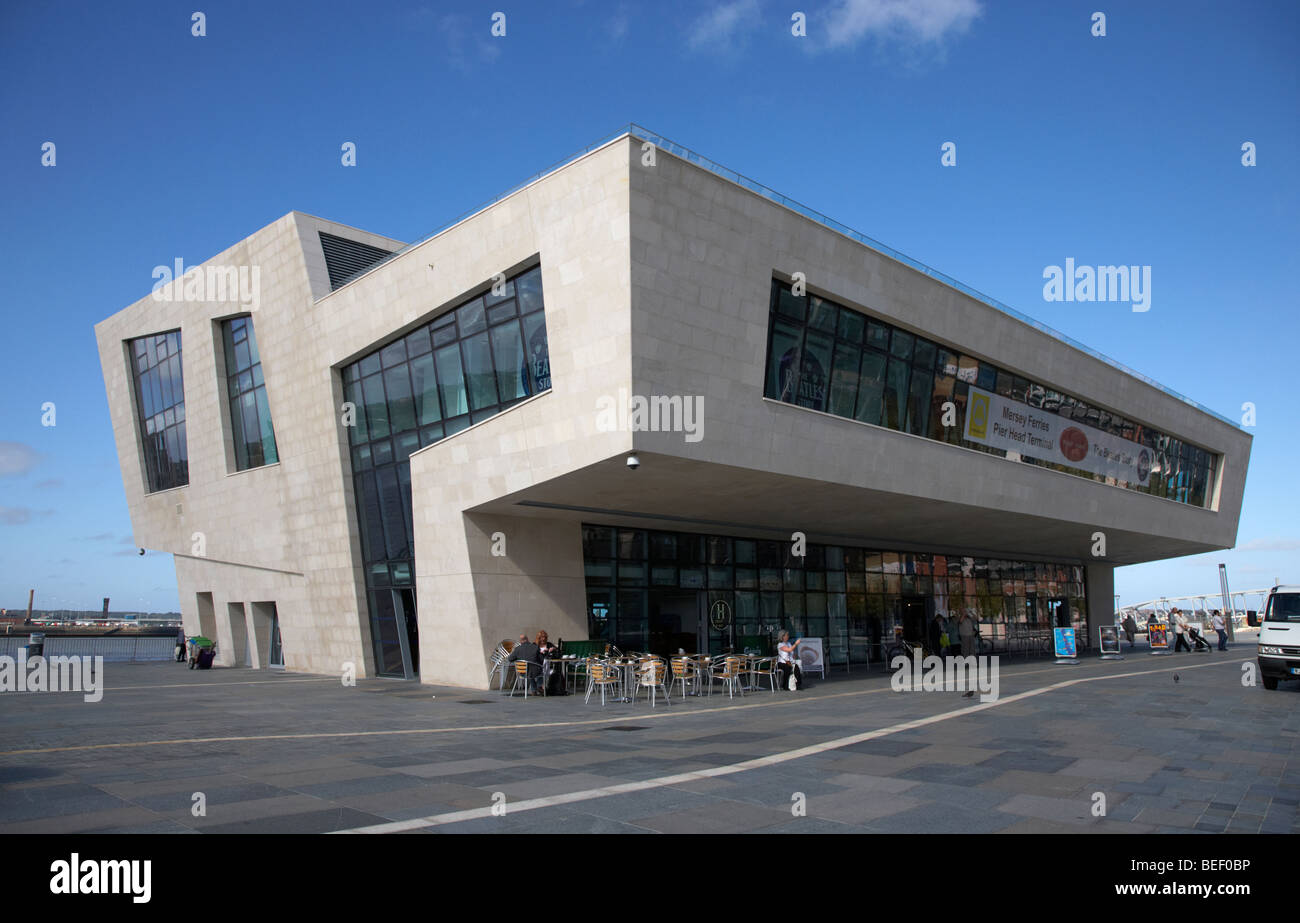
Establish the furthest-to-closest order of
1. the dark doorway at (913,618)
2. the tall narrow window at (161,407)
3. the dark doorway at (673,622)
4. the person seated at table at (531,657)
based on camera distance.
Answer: the dark doorway at (913,618) → the tall narrow window at (161,407) → the dark doorway at (673,622) → the person seated at table at (531,657)

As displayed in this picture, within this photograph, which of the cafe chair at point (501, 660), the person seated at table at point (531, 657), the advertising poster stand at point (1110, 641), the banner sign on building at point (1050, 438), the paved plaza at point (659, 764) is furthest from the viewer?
the advertising poster stand at point (1110, 641)

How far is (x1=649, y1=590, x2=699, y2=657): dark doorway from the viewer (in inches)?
943

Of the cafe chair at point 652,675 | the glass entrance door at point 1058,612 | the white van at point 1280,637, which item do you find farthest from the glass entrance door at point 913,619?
the cafe chair at point 652,675

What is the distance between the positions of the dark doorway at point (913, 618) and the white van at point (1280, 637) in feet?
48.3

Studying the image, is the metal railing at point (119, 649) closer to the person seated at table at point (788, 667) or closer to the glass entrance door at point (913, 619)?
the person seated at table at point (788, 667)

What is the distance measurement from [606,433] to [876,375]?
8.70 metres

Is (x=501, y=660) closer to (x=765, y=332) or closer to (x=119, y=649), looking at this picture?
(x=765, y=332)

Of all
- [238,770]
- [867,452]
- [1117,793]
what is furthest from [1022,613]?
[238,770]

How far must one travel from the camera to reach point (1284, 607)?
1741cm

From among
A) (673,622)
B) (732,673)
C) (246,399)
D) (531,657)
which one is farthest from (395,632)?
(246,399)

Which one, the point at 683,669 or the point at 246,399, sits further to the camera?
the point at 246,399

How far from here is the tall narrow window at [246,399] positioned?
27406 mm

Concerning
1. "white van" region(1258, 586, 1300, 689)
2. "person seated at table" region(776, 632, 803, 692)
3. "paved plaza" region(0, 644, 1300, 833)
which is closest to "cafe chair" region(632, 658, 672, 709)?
"paved plaza" region(0, 644, 1300, 833)

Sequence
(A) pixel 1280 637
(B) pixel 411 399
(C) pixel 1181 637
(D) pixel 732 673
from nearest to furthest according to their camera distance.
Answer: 1. (A) pixel 1280 637
2. (D) pixel 732 673
3. (B) pixel 411 399
4. (C) pixel 1181 637
